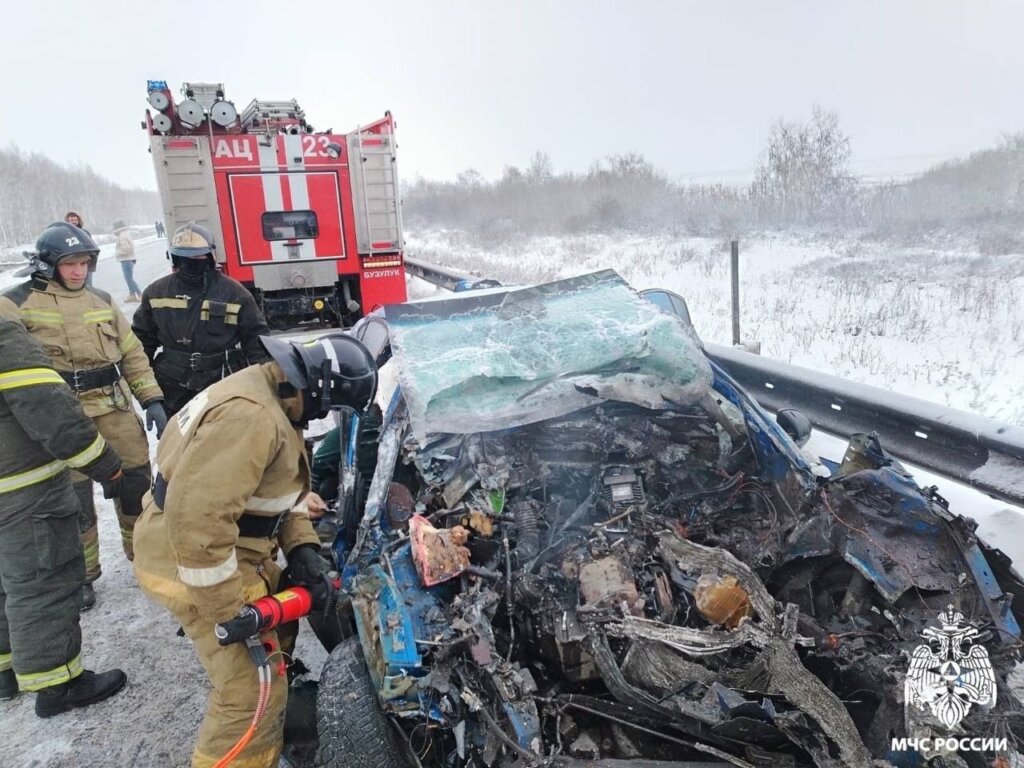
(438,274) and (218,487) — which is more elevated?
(438,274)

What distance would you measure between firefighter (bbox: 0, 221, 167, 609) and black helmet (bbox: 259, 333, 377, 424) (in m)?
1.72

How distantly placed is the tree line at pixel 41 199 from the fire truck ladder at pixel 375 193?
27.6m

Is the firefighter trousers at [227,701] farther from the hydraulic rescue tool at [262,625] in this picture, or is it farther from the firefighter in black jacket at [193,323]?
the firefighter in black jacket at [193,323]

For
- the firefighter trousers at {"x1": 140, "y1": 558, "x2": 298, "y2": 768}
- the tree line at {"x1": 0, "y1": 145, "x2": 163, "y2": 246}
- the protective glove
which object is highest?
the tree line at {"x1": 0, "y1": 145, "x2": 163, "y2": 246}

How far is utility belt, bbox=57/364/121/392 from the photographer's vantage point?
339 centimetres

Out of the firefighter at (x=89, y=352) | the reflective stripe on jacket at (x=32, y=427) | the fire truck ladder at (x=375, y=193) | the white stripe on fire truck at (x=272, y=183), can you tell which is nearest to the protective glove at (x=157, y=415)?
the firefighter at (x=89, y=352)

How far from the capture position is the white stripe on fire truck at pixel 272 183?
7152 mm

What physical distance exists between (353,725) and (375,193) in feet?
21.7

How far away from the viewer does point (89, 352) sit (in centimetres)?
346

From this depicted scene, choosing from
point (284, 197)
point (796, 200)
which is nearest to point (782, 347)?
point (284, 197)

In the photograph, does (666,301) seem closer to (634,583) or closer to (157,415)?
(634,583)

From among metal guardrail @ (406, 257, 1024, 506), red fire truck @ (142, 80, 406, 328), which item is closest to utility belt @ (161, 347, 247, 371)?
red fire truck @ (142, 80, 406, 328)

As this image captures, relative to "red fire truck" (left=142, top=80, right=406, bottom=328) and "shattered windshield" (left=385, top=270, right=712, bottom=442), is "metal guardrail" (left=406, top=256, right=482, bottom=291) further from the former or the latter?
"shattered windshield" (left=385, top=270, right=712, bottom=442)

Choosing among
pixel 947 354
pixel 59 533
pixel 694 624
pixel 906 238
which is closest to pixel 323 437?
pixel 59 533
